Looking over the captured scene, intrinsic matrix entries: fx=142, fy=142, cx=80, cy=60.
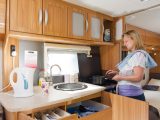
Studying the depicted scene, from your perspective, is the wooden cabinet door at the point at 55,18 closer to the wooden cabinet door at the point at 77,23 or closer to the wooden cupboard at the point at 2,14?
the wooden cabinet door at the point at 77,23

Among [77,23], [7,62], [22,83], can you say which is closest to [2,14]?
→ [7,62]

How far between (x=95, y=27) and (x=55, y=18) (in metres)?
0.64

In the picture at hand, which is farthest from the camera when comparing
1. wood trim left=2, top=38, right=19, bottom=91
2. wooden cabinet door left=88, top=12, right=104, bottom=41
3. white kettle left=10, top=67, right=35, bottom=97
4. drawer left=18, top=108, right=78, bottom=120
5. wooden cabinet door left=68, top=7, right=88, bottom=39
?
wooden cabinet door left=88, top=12, right=104, bottom=41

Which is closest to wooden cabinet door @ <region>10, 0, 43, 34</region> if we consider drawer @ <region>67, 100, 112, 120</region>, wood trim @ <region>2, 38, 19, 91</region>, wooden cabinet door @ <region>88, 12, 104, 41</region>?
wood trim @ <region>2, 38, 19, 91</region>

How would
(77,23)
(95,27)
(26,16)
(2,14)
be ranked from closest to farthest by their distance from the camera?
(2,14), (26,16), (77,23), (95,27)

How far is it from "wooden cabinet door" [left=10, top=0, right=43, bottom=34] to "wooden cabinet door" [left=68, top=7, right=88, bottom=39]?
37 cm

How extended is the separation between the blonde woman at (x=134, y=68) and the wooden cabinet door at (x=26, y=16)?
0.97m

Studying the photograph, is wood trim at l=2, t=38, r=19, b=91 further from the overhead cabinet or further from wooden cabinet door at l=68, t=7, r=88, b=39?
wooden cabinet door at l=68, t=7, r=88, b=39

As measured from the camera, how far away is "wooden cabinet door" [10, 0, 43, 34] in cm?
125

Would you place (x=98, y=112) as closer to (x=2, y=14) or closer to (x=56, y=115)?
(x=56, y=115)

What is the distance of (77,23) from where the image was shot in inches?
68.4

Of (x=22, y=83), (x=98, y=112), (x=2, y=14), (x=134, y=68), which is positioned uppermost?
(x=2, y=14)

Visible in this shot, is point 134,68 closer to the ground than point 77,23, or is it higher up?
closer to the ground

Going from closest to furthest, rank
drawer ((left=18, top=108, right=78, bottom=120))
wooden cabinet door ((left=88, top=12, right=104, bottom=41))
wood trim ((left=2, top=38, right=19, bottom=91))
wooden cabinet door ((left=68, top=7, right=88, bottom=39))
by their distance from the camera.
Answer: drawer ((left=18, top=108, right=78, bottom=120)) → wood trim ((left=2, top=38, right=19, bottom=91)) → wooden cabinet door ((left=68, top=7, right=88, bottom=39)) → wooden cabinet door ((left=88, top=12, right=104, bottom=41))
